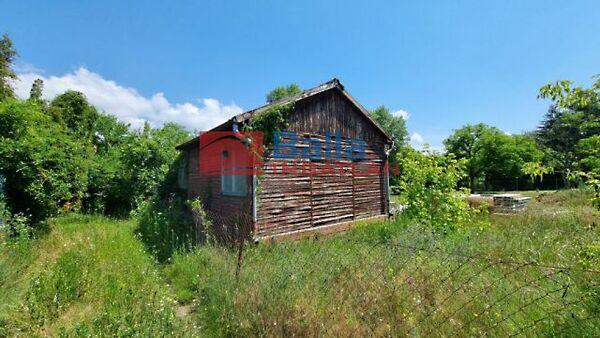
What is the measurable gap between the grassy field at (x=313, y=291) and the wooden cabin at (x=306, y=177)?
1718 mm

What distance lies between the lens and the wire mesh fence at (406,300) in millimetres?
2920

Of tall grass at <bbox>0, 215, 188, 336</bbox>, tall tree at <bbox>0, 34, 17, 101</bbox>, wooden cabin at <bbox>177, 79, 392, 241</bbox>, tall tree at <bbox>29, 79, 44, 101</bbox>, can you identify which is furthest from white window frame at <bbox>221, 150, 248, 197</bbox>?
tall tree at <bbox>29, 79, 44, 101</bbox>

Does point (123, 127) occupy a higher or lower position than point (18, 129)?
higher

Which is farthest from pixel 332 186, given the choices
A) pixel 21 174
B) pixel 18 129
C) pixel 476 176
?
pixel 476 176

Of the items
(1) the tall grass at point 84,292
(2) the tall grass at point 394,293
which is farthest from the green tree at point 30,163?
(2) the tall grass at point 394,293

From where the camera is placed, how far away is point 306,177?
841 centimetres

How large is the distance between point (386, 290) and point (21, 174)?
10214mm

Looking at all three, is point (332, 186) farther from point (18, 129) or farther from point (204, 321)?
point (18, 129)

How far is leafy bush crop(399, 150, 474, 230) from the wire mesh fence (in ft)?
9.83

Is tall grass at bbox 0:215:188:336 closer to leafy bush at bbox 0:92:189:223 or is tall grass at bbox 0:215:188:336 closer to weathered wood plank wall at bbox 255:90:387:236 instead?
leafy bush at bbox 0:92:189:223

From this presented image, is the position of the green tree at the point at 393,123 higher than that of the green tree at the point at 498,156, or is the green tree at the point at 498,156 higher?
the green tree at the point at 393,123

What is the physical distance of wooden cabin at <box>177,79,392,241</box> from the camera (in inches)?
296

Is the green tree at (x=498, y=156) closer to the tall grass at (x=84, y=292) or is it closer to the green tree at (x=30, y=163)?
the tall grass at (x=84, y=292)

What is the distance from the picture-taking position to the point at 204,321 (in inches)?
152
